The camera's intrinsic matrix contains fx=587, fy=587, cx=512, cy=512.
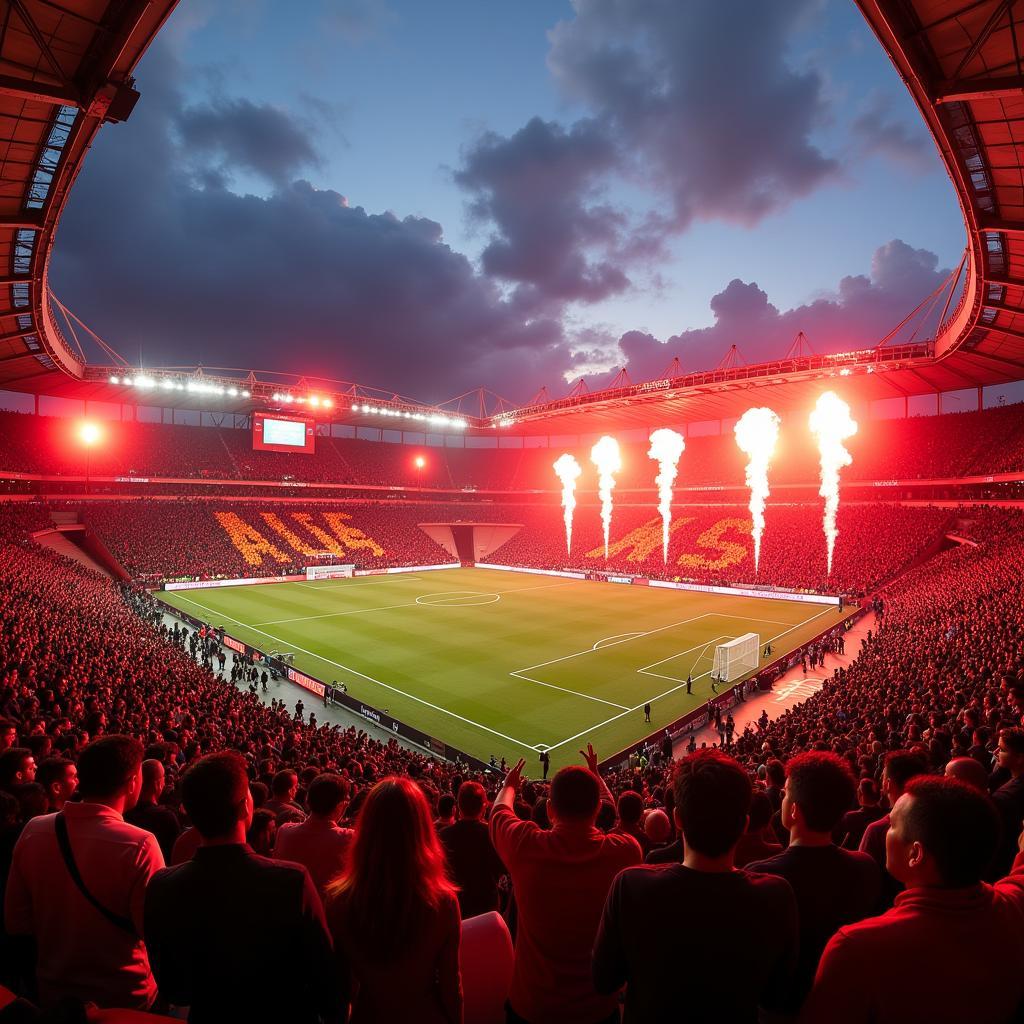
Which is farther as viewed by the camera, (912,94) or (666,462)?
(666,462)

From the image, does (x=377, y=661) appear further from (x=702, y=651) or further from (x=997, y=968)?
(x=997, y=968)

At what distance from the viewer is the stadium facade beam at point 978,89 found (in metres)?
13.5

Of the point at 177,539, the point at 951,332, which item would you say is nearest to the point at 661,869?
the point at 951,332

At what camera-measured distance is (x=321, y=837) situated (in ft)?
12.9

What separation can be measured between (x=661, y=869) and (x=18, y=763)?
19.2ft

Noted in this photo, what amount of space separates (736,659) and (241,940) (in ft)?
89.9

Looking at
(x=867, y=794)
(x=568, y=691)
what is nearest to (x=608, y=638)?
(x=568, y=691)

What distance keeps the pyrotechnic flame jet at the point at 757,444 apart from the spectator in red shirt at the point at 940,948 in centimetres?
5076

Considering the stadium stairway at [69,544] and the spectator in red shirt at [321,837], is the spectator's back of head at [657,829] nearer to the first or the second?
the spectator in red shirt at [321,837]

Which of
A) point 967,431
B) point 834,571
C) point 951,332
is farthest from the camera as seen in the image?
point 967,431

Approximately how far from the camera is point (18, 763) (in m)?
5.25

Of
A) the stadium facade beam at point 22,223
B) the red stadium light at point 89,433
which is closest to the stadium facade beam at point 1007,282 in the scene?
the stadium facade beam at point 22,223

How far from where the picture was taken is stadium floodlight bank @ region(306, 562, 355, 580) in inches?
2147

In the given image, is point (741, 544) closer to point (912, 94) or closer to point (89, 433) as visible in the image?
point (912, 94)
